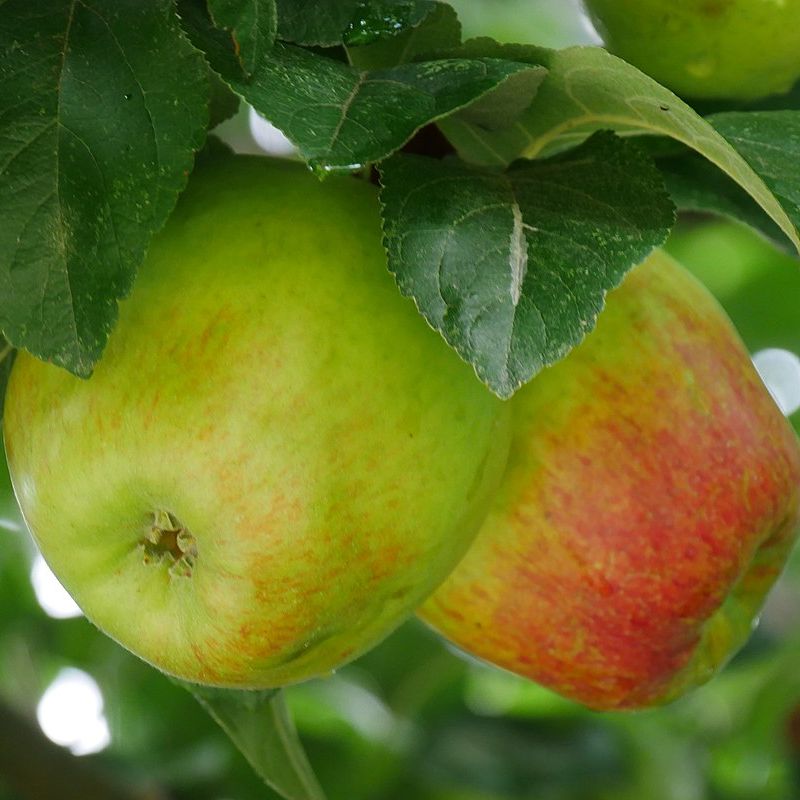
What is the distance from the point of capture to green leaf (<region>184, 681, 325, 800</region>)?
2.79 ft

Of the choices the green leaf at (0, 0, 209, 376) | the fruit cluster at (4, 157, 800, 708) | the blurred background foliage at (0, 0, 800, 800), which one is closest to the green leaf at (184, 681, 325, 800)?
the fruit cluster at (4, 157, 800, 708)

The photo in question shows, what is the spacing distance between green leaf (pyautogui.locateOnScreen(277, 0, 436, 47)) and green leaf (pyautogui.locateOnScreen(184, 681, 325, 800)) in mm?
406

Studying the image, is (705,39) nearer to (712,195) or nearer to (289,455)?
(712,195)

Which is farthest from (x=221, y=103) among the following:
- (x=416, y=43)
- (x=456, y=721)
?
(x=456, y=721)

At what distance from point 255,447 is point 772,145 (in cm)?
32

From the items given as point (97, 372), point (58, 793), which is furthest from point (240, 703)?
point (58, 793)

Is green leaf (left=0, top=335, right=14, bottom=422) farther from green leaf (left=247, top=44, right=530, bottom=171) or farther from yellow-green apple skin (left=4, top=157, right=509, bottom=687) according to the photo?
green leaf (left=247, top=44, right=530, bottom=171)

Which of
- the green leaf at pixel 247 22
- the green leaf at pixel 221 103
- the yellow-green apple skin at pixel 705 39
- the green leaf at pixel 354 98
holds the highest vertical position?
the green leaf at pixel 247 22

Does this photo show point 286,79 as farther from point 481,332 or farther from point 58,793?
point 58,793

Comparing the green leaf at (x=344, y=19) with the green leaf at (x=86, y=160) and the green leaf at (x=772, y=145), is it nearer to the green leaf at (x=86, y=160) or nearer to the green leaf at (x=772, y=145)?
the green leaf at (x=86, y=160)

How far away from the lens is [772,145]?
0.70 meters

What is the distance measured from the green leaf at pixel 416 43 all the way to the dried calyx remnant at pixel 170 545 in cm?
29

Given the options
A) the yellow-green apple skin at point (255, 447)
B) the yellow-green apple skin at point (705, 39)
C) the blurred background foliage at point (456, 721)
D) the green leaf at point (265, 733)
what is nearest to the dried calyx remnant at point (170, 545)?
the yellow-green apple skin at point (255, 447)

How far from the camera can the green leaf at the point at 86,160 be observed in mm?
636
